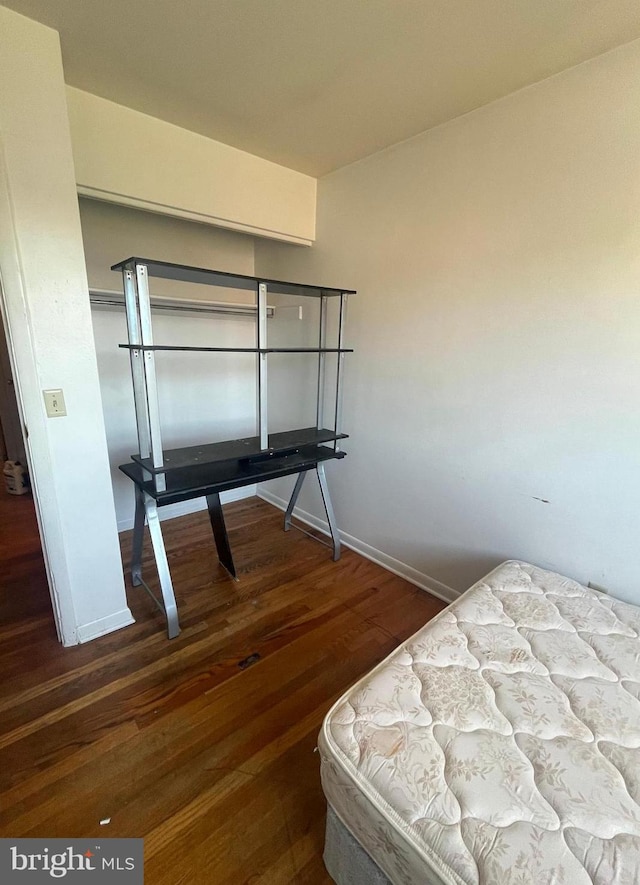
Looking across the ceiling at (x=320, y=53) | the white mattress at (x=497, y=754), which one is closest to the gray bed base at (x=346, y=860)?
the white mattress at (x=497, y=754)

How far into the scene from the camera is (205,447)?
2.26m

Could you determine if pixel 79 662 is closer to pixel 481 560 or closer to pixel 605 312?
pixel 481 560

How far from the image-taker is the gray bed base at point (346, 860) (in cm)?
93

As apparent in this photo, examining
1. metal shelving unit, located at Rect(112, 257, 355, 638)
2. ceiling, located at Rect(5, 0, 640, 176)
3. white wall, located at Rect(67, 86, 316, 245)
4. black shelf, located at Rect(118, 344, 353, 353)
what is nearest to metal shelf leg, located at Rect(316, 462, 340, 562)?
metal shelving unit, located at Rect(112, 257, 355, 638)

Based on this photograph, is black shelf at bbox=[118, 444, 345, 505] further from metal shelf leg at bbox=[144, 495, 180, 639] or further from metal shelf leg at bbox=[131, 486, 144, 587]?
metal shelf leg at bbox=[131, 486, 144, 587]

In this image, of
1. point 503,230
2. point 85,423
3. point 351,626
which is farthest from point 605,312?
point 85,423

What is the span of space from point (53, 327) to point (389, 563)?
221cm

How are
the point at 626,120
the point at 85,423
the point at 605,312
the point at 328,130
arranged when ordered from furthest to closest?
the point at 328,130, the point at 85,423, the point at 605,312, the point at 626,120

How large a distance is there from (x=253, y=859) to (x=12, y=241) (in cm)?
218

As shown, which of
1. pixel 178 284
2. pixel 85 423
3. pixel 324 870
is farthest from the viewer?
pixel 178 284

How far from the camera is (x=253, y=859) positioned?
1.10 m

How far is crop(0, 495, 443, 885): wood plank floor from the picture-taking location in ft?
3.77

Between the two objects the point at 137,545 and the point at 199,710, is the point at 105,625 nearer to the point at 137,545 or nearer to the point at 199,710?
the point at 137,545

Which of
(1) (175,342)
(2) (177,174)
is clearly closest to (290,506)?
(1) (175,342)
